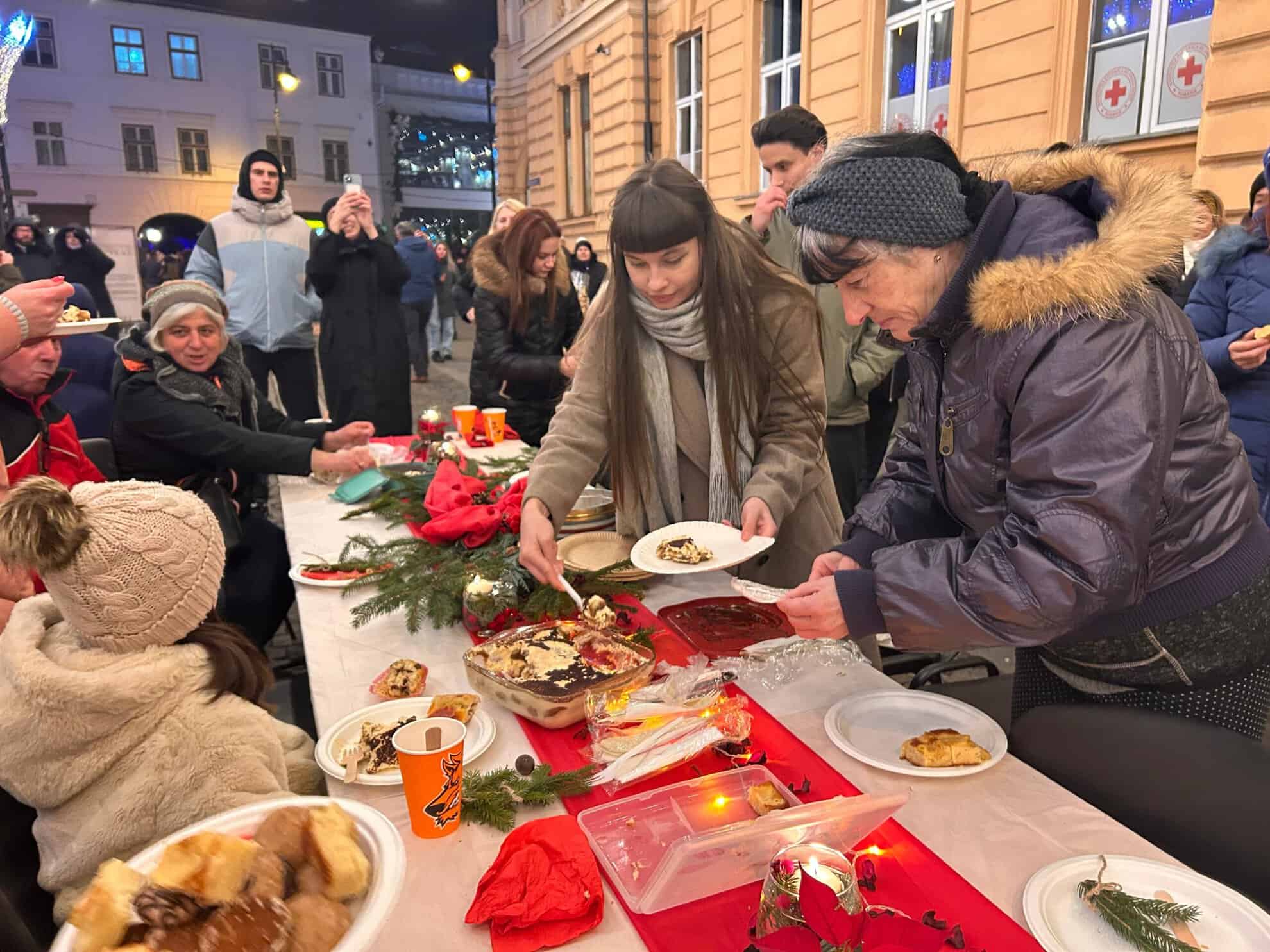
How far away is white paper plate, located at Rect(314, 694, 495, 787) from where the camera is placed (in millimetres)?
1284

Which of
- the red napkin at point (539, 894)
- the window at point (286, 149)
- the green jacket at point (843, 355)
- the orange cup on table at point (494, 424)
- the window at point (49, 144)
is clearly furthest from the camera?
the window at point (286, 149)

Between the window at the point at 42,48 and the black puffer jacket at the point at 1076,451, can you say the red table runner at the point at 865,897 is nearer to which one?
the black puffer jacket at the point at 1076,451

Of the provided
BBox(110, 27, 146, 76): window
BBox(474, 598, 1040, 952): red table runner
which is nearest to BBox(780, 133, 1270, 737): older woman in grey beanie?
BBox(474, 598, 1040, 952): red table runner

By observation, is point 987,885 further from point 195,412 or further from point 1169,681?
point 195,412

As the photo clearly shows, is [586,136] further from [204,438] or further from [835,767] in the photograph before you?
[835,767]

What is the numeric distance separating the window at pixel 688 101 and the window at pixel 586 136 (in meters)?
2.28

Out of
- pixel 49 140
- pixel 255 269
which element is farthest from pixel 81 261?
pixel 255 269

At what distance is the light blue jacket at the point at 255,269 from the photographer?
5008 millimetres

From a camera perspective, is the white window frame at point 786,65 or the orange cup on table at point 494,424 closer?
the orange cup on table at point 494,424

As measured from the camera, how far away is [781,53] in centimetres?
842

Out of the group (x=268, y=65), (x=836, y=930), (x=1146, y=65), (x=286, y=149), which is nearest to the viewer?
(x=836, y=930)

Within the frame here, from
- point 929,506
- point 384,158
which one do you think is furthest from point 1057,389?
point 384,158

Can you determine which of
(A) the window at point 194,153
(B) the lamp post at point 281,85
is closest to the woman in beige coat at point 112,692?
(B) the lamp post at point 281,85

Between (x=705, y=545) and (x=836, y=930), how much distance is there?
1123mm
